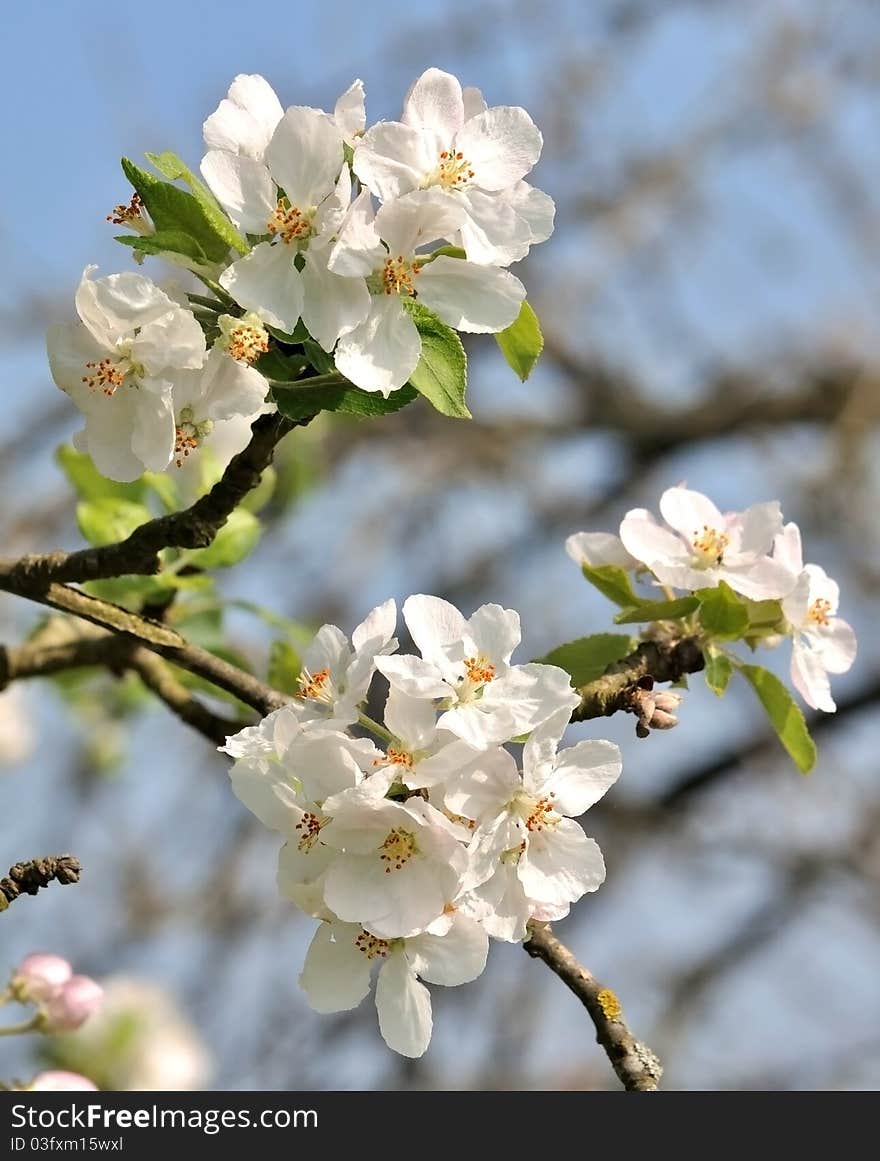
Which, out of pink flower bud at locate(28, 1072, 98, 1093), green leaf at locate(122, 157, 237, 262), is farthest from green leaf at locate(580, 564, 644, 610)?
pink flower bud at locate(28, 1072, 98, 1093)

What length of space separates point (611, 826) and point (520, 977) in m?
0.71

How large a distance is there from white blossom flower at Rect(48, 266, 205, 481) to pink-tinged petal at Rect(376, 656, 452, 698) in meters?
0.21

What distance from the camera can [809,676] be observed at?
4.22 ft

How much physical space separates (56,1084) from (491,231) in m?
0.98

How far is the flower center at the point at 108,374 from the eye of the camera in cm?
99

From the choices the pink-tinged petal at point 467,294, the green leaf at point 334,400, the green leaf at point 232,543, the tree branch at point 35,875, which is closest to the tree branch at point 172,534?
the green leaf at point 334,400

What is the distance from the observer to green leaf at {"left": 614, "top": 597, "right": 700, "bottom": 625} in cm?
121

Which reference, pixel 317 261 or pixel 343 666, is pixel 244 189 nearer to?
pixel 317 261

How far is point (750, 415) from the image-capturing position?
4.98 metres

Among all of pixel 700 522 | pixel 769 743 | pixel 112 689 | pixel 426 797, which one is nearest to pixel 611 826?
pixel 769 743

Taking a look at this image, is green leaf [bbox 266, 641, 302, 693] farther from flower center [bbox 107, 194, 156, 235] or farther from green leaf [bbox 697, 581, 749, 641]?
flower center [bbox 107, 194, 156, 235]

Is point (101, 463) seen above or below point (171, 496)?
above

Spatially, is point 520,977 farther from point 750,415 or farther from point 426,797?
point 426,797

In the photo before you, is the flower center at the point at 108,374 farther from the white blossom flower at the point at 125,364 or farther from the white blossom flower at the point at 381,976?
the white blossom flower at the point at 381,976
